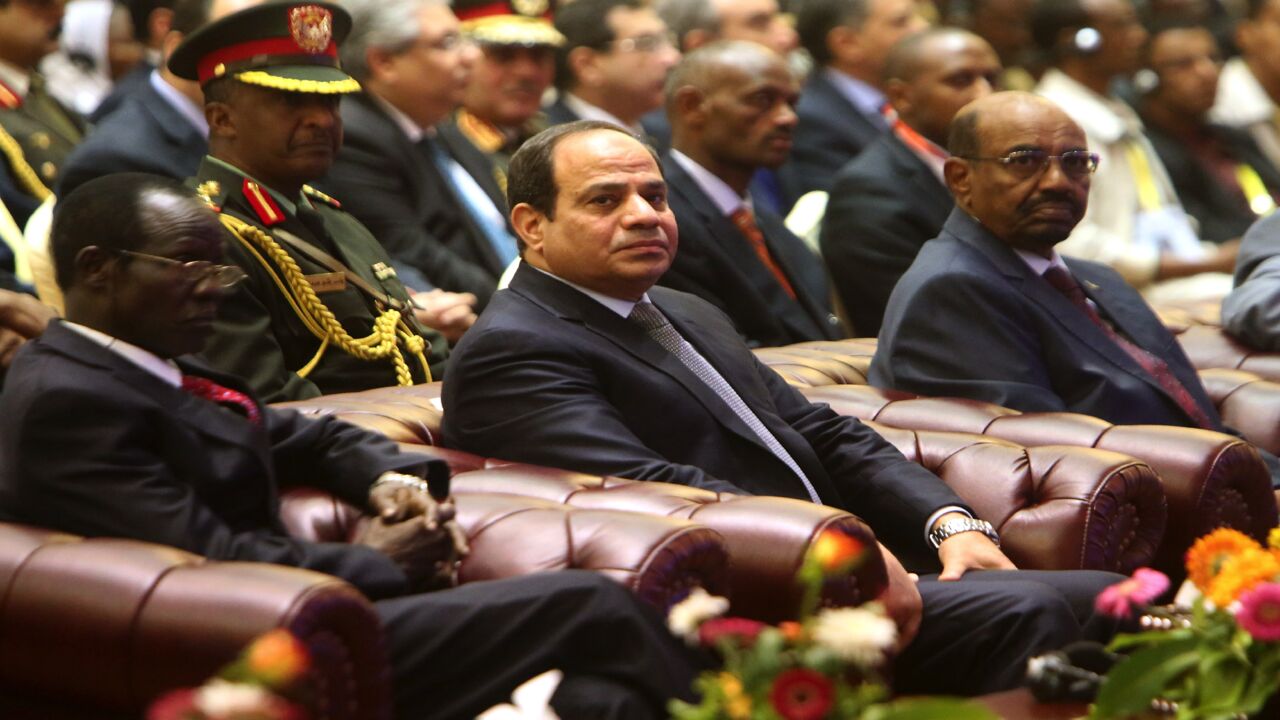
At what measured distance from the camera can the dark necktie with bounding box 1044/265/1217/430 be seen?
404 centimetres

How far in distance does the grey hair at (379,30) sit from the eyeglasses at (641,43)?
92 cm

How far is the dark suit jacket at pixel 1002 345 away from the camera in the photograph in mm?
3914

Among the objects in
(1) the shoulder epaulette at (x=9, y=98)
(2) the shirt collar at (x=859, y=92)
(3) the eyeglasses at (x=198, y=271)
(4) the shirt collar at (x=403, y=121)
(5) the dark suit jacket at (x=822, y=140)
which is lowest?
(5) the dark suit jacket at (x=822, y=140)

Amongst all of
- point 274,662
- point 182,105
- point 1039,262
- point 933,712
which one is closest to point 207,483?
point 274,662

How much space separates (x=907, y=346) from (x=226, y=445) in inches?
67.2

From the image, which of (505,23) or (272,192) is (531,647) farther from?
(505,23)

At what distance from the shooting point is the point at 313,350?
3.99 metres

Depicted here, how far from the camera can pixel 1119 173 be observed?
6801 millimetres

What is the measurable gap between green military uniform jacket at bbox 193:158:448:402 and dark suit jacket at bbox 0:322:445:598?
3.04 feet

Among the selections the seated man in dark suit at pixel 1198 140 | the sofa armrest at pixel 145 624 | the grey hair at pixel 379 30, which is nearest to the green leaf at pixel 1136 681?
the sofa armrest at pixel 145 624

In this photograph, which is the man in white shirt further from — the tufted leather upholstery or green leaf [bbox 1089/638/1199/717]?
green leaf [bbox 1089/638/1199/717]

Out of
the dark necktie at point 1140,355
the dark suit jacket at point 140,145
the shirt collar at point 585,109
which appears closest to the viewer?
the dark necktie at point 1140,355

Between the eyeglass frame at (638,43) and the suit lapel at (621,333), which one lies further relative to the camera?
the eyeglass frame at (638,43)

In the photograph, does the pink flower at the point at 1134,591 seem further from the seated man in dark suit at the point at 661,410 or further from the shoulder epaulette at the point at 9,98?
the shoulder epaulette at the point at 9,98
